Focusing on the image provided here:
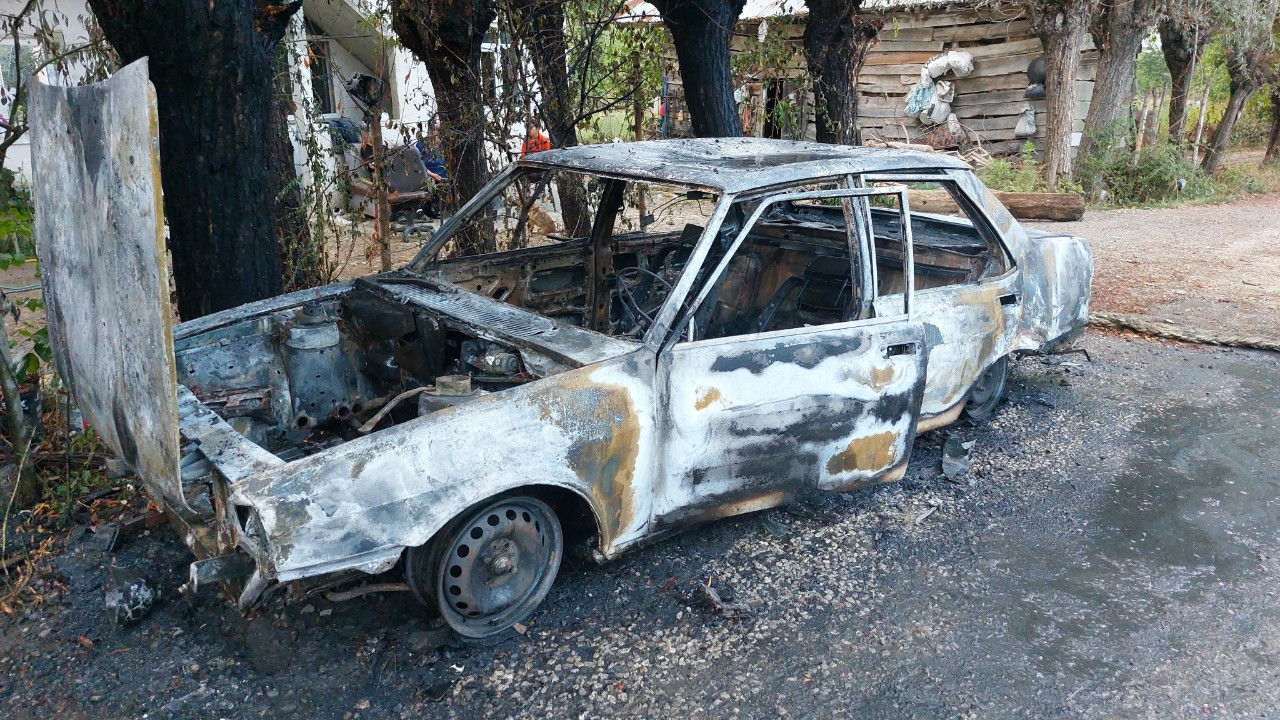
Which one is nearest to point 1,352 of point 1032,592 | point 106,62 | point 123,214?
point 123,214

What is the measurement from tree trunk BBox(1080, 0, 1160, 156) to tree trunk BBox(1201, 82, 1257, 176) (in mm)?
3213

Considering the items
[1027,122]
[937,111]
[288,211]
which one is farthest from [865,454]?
[937,111]

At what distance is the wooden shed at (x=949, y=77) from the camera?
623 inches

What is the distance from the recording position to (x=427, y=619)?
10.7 feet

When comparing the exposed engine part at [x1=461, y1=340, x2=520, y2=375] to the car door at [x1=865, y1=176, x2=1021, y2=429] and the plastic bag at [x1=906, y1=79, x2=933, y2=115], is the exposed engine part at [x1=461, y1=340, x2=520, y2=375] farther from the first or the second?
the plastic bag at [x1=906, y1=79, x2=933, y2=115]

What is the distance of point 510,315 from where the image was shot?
374cm

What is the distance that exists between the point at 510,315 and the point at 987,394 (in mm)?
2889

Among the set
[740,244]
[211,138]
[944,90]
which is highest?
[944,90]

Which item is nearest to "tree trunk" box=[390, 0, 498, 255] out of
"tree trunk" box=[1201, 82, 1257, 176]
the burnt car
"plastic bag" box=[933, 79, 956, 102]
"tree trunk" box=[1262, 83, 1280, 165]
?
the burnt car

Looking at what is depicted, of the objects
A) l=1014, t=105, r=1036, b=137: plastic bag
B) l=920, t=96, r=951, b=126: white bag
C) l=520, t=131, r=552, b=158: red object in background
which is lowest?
l=520, t=131, r=552, b=158: red object in background

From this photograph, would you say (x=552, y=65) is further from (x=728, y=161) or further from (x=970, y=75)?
(x=970, y=75)

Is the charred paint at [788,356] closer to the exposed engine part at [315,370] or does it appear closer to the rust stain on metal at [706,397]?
the rust stain on metal at [706,397]

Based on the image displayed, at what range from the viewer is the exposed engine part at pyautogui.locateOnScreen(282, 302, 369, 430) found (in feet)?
12.2

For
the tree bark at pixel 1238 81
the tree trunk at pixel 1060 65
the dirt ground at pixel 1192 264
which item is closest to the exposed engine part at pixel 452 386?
the dirt ground at pixel 1192 264
